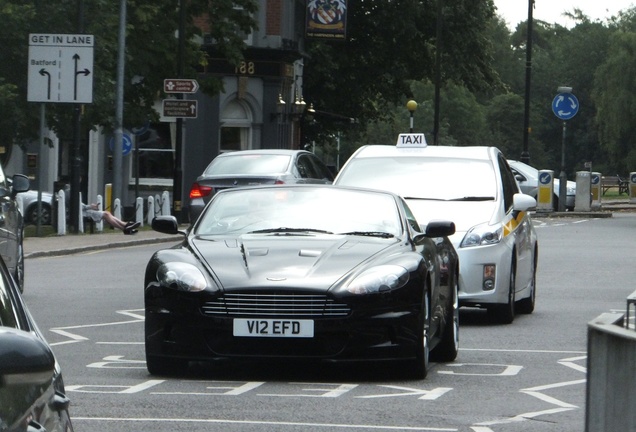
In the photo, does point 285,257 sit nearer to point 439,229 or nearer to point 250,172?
point 439,229

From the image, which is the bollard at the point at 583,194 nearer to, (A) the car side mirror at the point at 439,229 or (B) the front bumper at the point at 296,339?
(A) the car side mirror at the point at 439,229

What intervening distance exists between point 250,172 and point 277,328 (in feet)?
60.6

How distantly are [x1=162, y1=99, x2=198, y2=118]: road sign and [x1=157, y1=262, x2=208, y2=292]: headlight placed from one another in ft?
88.5

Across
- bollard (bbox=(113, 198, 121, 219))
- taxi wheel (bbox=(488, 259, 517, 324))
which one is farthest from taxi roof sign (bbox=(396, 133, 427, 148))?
bollard (bbox=(113, 198, 121, 219))

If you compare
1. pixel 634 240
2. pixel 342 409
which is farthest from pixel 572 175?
pixel 342 409

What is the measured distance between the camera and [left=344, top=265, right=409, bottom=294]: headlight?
10.7 metres

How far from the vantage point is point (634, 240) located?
33.1 meters

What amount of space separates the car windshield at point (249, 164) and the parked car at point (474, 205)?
10.9m

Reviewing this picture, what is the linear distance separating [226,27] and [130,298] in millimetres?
29494

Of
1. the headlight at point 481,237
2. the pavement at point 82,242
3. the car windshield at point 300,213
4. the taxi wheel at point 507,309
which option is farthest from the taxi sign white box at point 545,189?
the car windshield at point 300,213

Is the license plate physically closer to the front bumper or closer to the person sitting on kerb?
the front bumper

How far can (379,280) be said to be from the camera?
10.8 m

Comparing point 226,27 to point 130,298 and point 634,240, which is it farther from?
point 130,298

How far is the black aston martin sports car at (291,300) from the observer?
10.6 metres
